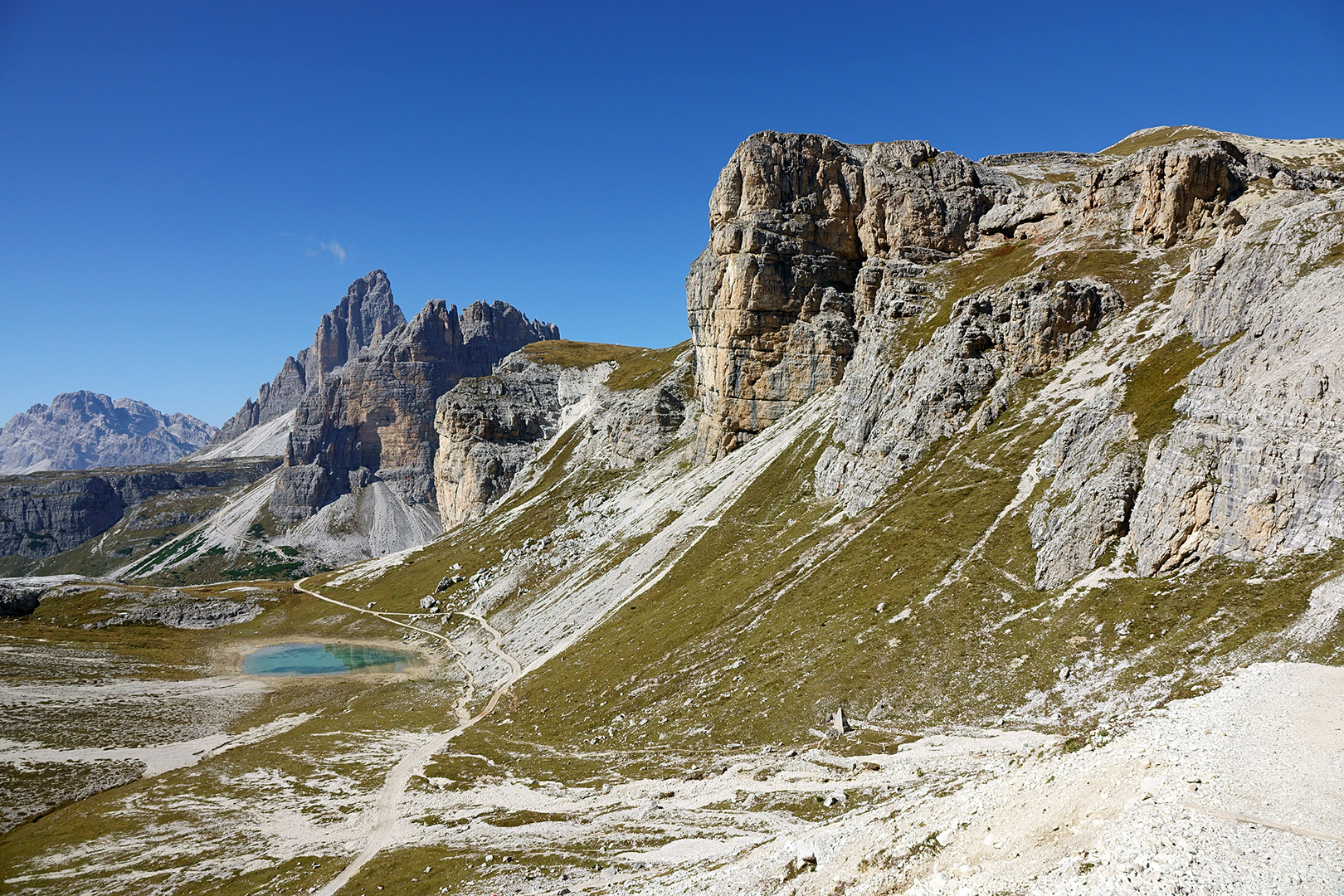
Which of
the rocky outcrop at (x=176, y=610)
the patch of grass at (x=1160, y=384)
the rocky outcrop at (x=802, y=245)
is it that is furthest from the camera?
the rocky outcrop at (x=176, y=610)

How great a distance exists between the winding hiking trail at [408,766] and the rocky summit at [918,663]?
0.46 m

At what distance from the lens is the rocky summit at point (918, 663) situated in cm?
2298

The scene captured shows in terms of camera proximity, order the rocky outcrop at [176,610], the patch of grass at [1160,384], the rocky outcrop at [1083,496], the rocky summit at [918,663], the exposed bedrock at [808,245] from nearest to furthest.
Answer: the rocky summit at [918,663], the rocky outcrop at [1083,496], the patch of grass at [1160,384], the exposed bedrock at [808,245], the rocky outcrop at [176,610]

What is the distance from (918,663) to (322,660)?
118565mm

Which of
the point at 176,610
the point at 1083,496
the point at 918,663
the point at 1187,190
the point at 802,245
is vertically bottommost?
the point at 176,610

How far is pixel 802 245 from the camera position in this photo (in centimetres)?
13300

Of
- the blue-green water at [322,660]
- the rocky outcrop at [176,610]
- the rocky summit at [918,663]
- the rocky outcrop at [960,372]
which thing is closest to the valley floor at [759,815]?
the rocky summit at [918,663]

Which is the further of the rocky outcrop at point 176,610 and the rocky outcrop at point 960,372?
the rocky outcrop at point 176,610

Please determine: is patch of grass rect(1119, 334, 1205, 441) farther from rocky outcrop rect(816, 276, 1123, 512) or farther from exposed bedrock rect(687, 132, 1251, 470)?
exposed bedrock rect(687, 132, 1251, 470)

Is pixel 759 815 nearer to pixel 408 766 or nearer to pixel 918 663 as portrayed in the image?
pixel 918 663

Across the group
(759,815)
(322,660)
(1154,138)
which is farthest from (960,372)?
(1154,138)

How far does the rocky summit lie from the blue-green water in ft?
7.63

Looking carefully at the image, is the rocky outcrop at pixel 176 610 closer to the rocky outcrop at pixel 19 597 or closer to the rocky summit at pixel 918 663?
the rocky outcrop at pixel 19 597

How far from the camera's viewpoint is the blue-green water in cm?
11469
